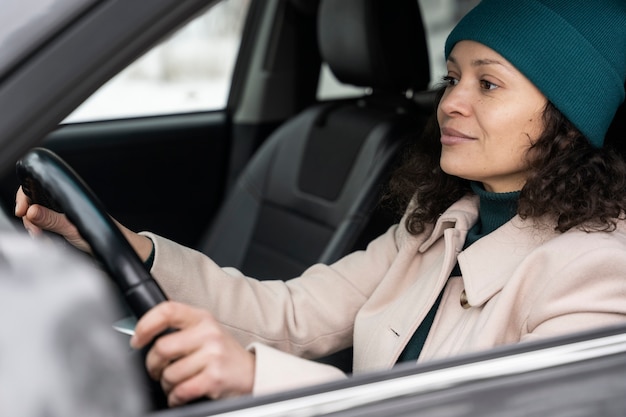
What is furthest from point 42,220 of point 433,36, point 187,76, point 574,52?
point 187,76

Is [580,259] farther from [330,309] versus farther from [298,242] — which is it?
[298,242]

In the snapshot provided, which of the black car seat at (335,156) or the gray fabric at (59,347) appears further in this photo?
the black car seat at (335,156)

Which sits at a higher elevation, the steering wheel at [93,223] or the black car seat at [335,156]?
the steering wheel at [93,223]

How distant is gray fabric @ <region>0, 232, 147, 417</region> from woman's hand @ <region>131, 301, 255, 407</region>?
60 mm

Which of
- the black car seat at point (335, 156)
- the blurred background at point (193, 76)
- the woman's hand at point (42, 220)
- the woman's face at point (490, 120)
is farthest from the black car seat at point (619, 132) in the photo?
the blurred background at point (193, 76)

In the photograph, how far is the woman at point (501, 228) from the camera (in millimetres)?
1388

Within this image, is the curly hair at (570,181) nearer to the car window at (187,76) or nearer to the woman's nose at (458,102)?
the woman's nose at (458,102)

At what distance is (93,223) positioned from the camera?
47.1 inches

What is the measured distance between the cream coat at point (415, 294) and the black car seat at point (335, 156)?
0.50 m

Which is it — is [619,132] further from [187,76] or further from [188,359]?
[187,76]

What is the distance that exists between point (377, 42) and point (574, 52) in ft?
3.32

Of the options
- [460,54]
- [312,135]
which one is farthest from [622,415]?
[312,135]

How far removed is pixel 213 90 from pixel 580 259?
2.27 meters

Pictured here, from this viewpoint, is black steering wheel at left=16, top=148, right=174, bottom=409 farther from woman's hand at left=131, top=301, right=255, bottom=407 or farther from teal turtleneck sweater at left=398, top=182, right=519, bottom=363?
teal turtleneck sweater at left=398, top=182, right=519, bottom=363
